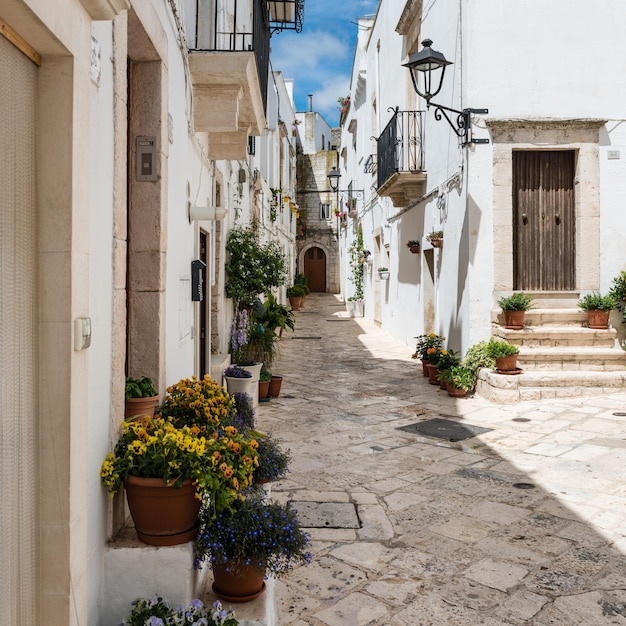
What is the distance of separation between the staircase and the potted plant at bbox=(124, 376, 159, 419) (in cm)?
545

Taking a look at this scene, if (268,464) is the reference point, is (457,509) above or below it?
below

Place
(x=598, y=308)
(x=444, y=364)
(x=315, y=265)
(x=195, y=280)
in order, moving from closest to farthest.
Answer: (x=195, y=280), (x=598, y=308), (x=444, y=364), (x=315, y=265)

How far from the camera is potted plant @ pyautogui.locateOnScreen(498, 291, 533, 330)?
321 inches

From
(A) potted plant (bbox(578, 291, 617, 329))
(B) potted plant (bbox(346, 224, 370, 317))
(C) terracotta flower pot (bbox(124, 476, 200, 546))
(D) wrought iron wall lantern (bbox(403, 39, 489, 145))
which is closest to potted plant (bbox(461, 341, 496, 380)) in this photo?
(A) potted plant (bbox(578, 291, 617, 329))

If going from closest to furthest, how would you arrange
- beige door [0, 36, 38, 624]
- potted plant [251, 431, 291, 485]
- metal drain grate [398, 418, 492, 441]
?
beige door [0, 36, 38, 624] < potted plant [251, 431, 291, 485] < metal drain grate [398, 418, 492, 441]

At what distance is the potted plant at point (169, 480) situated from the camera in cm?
259

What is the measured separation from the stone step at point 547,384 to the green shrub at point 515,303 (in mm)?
845

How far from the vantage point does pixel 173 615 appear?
2.45 meters

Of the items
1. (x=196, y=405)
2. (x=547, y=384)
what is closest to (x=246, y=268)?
(x=547, y=384)

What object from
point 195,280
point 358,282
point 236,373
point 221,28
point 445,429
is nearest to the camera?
point 195,280

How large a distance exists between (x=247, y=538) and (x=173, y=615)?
16.2 inches

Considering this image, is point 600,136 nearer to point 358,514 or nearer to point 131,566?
point 358,514

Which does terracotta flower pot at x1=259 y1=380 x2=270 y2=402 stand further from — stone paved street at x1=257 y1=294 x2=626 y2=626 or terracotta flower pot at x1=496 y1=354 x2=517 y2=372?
terracotta flower pot at x1=496 y1=354 x2=517 y2=372

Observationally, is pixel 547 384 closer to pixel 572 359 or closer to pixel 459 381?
pixel 572 359
